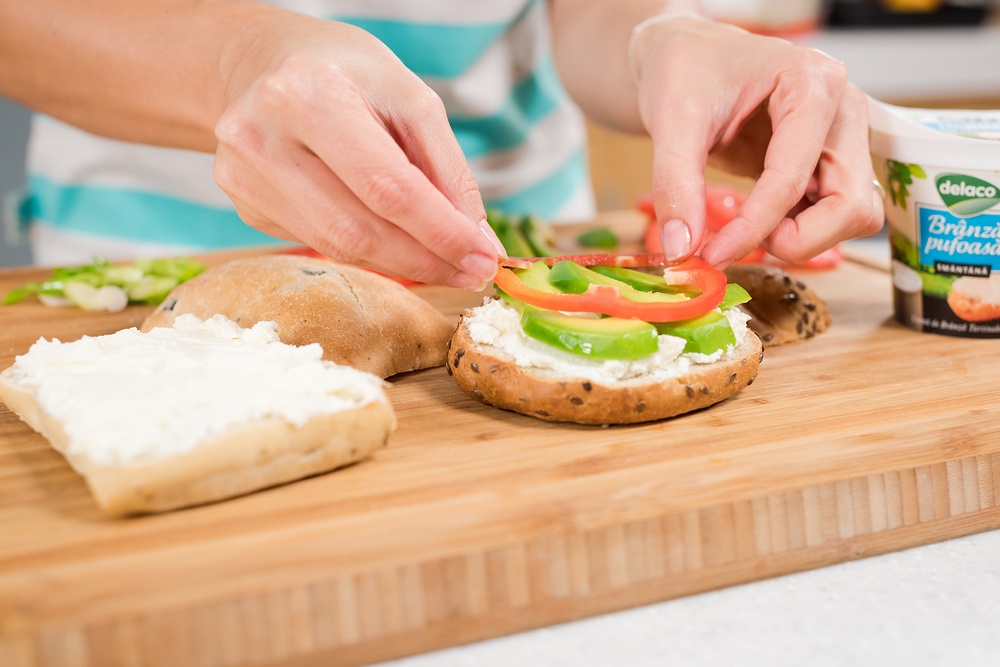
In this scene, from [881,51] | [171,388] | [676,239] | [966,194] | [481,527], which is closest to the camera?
[481,527]

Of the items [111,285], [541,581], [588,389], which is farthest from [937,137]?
[111,285]

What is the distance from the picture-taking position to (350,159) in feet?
4.83

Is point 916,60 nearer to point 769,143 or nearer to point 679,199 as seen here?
point 769,143

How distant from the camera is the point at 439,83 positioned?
9.53 ft

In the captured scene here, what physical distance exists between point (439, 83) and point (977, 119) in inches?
58.2

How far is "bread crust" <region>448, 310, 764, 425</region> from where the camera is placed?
5.21 ft

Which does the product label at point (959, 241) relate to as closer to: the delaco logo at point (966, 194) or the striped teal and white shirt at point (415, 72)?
the delaco logo at point (966, 194)

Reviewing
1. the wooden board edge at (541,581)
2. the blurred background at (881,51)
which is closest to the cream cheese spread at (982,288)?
the wooden board edge at (541,581)

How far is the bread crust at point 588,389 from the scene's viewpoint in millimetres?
1589

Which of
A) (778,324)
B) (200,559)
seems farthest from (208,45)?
(778,324)

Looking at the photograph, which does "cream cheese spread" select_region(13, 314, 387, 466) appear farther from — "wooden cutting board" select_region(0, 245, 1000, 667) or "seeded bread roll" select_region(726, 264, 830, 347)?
"seeded bread roll" select_region(726, 264, 830, 347)

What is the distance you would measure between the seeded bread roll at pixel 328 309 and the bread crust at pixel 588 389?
7.8 inches

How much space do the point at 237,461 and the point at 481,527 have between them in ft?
1.15

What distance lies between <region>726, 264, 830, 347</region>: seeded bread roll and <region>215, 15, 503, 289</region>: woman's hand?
71cm
